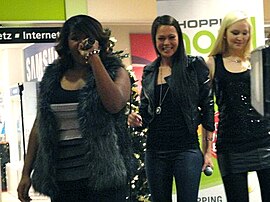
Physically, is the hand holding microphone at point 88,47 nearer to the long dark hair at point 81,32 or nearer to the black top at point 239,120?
the long dark hair at point 81,32

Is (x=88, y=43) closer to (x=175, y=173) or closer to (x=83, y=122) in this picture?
(x=83, y=122)

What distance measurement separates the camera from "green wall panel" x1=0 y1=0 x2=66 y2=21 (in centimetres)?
438

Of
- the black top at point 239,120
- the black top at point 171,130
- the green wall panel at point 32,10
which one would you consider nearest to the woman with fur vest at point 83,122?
the black top at point 171,130

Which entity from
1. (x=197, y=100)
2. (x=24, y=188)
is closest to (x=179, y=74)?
(x=197, y=100)

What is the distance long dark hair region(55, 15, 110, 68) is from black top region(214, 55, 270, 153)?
75cm

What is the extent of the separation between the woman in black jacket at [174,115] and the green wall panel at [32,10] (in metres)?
1.99

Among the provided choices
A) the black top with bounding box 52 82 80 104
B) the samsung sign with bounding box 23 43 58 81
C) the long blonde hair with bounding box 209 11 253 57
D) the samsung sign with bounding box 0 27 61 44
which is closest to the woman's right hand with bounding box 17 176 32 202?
the black top with bounding box 52 82 80 104

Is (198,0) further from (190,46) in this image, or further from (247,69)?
(247,69)

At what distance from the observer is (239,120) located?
2.49 meters

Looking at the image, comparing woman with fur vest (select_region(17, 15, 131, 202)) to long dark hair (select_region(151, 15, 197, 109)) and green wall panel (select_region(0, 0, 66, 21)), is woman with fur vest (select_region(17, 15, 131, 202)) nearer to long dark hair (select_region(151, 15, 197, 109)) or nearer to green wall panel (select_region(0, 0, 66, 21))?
long dark hair (select_region(151, 15, 197, 109))

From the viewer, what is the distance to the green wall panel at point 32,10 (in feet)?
14.4

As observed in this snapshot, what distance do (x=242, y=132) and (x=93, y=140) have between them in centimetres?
85

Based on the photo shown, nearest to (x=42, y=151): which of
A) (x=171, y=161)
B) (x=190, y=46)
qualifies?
(x=171, y=161)

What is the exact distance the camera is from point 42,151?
205cm
